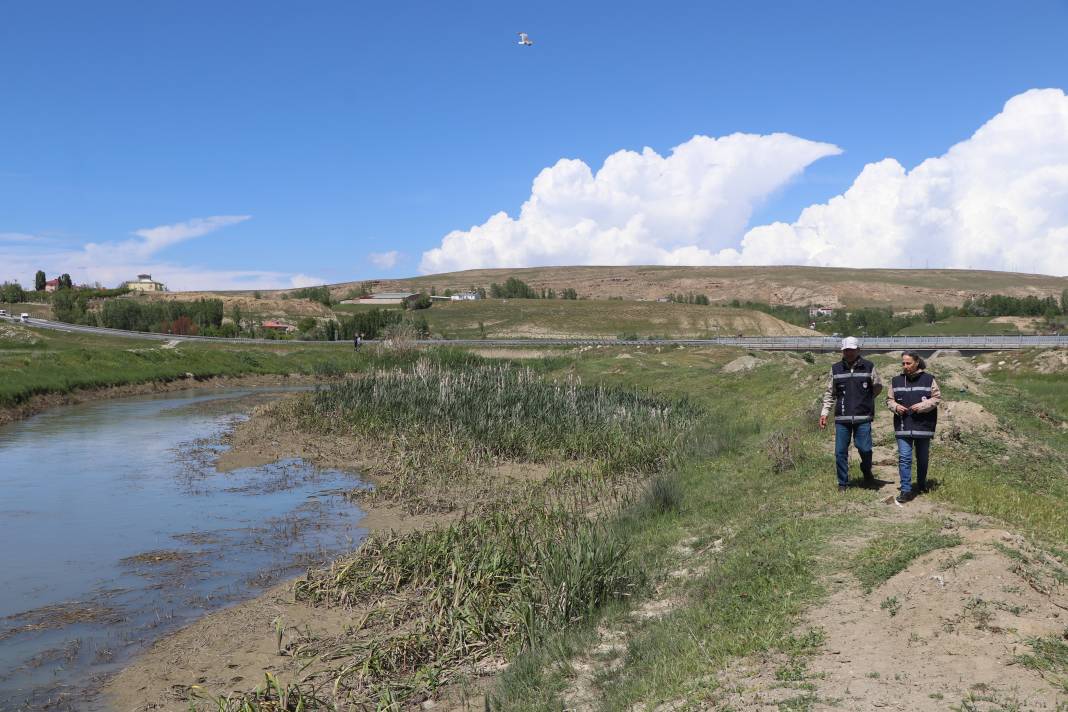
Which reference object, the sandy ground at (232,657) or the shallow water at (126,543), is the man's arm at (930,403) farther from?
the shallow water at (126,543)

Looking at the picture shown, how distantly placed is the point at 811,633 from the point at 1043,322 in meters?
107

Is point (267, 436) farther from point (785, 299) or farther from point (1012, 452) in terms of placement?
point (785, 299)

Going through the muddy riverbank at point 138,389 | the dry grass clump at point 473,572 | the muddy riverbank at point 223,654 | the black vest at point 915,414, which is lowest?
the muddy riverbank at point 138,389

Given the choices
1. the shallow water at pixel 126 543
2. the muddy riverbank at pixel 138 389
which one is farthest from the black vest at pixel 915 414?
the muddy riverbank at pixel 138 389

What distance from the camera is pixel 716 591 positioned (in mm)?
7801

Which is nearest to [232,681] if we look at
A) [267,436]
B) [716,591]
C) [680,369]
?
[716,591]

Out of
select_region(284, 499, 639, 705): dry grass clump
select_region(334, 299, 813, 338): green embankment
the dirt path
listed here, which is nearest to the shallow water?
select_region(284, 499, 639, 705): dry grass clump

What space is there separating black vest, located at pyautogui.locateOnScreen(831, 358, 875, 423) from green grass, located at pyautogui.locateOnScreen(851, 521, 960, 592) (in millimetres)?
2178

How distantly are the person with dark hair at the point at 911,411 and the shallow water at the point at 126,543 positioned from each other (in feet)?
25.9

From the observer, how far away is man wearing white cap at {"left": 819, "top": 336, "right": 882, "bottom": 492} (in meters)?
10.4

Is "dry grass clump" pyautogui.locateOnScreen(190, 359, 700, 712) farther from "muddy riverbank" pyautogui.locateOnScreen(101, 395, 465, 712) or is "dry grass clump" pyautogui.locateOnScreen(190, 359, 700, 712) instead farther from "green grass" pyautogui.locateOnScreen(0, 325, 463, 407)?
"green grass" pyautogui.locateOnScreen(0, 325, 463, 407)

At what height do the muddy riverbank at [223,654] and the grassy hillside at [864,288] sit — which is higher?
the grassy hillside at [864,288]

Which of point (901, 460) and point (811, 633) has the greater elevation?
point (901, 460)

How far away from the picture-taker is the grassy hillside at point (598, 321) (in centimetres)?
10431
